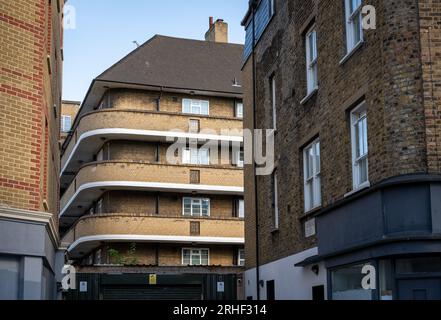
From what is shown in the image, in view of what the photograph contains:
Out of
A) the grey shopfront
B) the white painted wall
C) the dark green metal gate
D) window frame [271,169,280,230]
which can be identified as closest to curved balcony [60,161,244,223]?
the dark green metal gate

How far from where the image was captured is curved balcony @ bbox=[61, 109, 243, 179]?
3947cm

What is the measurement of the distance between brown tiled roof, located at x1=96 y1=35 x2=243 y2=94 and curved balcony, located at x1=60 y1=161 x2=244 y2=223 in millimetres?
4773

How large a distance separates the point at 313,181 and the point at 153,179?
68.9 feet

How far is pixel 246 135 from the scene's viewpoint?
2650 cm

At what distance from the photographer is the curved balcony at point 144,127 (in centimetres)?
3947

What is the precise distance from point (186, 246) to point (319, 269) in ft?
76.5

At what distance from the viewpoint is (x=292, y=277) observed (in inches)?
811

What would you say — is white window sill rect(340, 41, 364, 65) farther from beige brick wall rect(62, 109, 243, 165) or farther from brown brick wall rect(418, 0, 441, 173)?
beige brick wall rect(62, 109, 243, 165)

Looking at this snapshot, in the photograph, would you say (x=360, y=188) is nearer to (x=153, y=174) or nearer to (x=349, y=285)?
(x=349, y=285)

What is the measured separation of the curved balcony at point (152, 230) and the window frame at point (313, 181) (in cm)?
1985

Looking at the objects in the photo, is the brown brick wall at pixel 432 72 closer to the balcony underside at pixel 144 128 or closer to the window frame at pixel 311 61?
the window frame at pixel 311 61

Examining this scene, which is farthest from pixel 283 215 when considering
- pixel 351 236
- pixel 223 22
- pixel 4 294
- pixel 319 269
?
pixel 223 22

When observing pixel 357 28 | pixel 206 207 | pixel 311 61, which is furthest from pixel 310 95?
pixel 206 207
